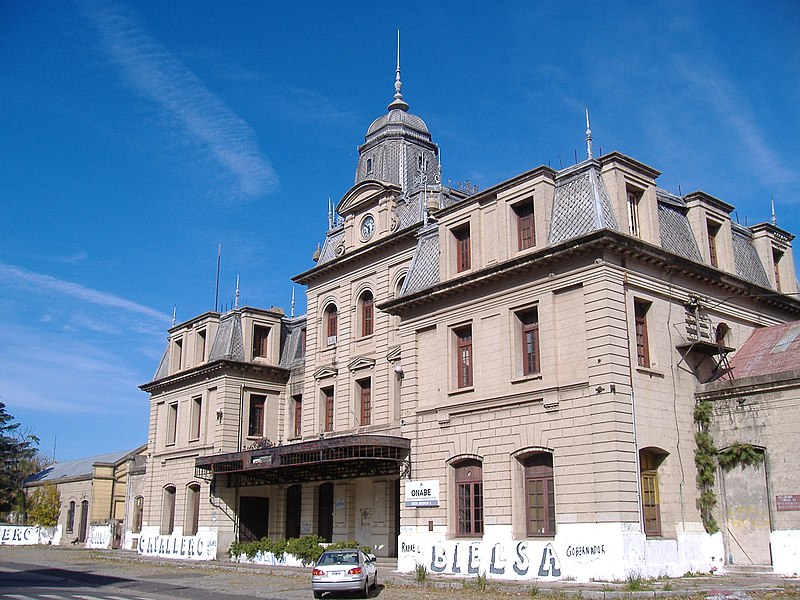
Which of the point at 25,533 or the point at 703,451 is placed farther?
the point at 25,533

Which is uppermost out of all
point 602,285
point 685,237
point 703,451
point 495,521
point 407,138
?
point 407,138

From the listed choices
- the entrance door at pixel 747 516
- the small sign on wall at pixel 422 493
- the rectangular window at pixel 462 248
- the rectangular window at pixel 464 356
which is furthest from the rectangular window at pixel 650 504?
the rectangular window at pixel 462 248

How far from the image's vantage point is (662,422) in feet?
77.1

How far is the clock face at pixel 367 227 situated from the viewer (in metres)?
37.6

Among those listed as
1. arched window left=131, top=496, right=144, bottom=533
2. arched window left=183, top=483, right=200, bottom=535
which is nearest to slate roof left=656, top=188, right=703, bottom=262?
arched window left=183, top=483, right=200, bottom=535

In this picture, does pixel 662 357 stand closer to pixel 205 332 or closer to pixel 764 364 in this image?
pixel 764 364

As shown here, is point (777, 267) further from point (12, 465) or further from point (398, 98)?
point (12, 465)

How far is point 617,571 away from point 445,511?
258 inches

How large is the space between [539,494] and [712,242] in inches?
428

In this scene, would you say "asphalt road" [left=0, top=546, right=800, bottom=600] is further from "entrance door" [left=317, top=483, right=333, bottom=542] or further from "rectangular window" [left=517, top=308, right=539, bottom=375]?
"rectangular window" [left=517, top=308, right=539, bottom=375]

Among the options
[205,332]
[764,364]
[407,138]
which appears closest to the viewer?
[764,364]

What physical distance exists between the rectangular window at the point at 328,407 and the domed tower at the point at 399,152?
10201 mm

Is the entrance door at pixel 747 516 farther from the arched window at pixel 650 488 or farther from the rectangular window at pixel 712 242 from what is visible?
the rectangular window at pixel 712 242

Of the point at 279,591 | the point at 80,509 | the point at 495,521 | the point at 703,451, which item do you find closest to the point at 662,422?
the point at 703,451
